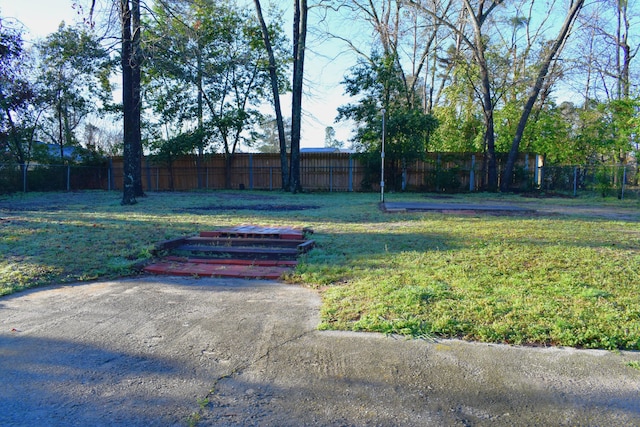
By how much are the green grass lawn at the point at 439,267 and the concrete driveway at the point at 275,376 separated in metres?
0.31

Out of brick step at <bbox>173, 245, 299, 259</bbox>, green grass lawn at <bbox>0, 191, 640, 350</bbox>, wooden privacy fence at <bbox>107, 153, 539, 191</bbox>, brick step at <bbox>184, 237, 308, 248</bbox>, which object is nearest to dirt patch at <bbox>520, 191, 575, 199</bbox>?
wooden privacy fence at <bbox>107, 153, 539, 191</bbox>

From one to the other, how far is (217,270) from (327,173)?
19.5m

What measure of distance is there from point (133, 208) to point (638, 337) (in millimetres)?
12001

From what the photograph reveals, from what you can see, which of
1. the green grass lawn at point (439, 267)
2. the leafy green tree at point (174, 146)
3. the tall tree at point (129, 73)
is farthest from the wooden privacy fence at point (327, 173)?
the green grass lawn at point (439, 267)

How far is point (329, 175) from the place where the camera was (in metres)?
24.8

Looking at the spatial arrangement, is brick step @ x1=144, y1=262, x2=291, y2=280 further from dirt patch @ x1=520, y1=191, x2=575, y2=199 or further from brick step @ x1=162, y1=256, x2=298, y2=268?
dirt patch @ x1=520, y1=191, x2=575, y2=199

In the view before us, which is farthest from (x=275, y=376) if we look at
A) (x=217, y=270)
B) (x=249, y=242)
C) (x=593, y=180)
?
(x=593, y=180)

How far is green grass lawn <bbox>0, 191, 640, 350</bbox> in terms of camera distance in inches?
141

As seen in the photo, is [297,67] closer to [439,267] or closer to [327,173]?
[327,173]

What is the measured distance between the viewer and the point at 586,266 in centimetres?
525

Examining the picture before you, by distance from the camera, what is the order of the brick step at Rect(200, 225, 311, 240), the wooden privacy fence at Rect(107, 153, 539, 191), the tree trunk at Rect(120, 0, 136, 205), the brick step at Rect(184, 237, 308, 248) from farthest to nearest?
the wooden privacy fence at Rect(107, 153, 539, 191) < the tree trunk at Rect(120, 0, 136, 205) < the brick step at Rect(200, 225, 311, 240) < the brick step at Rect(184, 237, 308, 248)

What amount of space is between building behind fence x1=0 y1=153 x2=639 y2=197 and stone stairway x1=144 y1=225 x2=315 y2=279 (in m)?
16.5

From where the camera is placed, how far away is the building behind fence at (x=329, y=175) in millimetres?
19344

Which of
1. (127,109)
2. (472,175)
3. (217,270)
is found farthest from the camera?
(472,175)
